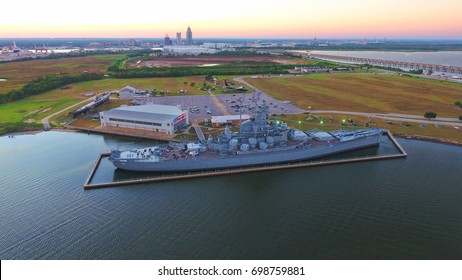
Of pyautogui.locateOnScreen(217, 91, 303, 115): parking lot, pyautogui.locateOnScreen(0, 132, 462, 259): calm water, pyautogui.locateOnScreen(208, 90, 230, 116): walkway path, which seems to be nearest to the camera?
pyautogui.locateOnScreen(0, 132, 462, 259): calm water

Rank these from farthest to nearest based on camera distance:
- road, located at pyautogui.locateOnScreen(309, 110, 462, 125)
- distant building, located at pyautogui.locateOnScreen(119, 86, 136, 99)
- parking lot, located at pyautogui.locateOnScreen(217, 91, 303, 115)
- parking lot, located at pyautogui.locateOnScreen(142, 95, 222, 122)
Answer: distant building, located at pyautogui.locateOnScreen(119, 86, 136, 99) → parking lot, located at pyautogui.locateOnScreen(217, 91, 303, 115) → parking lot, located at pyautogui.locateOnScreen(142, 95, 222, 122) → road, located at pyautogui.locateOnScreen(309, 110, 462, 125)

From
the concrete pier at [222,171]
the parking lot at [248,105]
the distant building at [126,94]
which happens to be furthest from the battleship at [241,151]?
the distant building at [126,94]

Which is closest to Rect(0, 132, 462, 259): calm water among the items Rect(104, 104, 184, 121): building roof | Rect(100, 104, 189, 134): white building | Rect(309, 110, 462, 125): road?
Rect(100, 104, 189, 134): white building

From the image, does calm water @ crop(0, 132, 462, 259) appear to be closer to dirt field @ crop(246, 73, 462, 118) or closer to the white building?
the white building

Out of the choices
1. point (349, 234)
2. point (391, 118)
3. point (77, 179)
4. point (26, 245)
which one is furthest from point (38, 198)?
point (391, 118)

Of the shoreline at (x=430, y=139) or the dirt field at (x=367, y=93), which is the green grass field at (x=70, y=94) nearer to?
the dirt field at (x=367, y=93)

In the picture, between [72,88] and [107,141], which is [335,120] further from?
[72,88]
